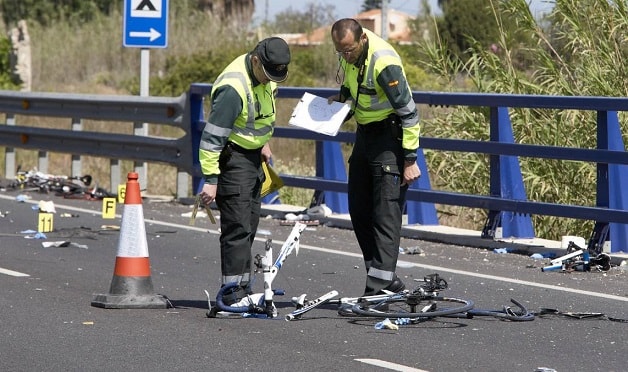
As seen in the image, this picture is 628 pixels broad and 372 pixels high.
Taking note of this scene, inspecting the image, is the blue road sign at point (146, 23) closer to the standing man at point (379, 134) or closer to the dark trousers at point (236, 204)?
the standing man at point (379, 134)

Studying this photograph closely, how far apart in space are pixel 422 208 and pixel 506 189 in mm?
1188

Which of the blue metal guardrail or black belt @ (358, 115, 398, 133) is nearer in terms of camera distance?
black belt @ (358, 115, 398, 133)

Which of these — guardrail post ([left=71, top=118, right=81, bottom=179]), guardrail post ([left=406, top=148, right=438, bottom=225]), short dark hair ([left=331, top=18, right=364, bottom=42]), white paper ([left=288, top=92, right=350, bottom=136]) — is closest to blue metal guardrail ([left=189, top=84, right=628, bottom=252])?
guardrail post ([left=406, top=148, right=438, bottom=225])

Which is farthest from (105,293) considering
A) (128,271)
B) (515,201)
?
(515,201)

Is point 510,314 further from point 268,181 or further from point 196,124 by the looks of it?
point 196,124

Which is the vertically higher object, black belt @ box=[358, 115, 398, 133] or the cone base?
black belt @ box=[358, 115, 398, 133]

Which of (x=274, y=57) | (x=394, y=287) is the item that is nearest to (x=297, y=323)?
(x=394, y=287)

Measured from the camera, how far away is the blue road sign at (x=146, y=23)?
652 inches

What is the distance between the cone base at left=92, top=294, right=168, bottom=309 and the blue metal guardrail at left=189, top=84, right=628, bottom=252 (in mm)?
3964

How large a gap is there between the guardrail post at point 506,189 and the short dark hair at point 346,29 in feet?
13.0

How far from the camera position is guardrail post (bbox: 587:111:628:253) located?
35.6 ft

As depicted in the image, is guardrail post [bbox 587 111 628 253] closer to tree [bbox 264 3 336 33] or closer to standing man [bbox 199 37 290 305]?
standing man [bbox 199 37 290 305]

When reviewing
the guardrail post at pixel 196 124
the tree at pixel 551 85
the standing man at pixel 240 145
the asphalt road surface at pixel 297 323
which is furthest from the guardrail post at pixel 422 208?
the standing man at pixel 240 145

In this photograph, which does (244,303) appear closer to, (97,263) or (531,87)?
(97,263)
